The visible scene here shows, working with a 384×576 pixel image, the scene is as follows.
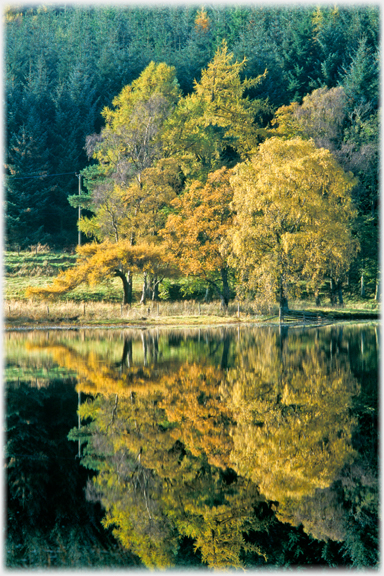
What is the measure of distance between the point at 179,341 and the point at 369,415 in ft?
56.4

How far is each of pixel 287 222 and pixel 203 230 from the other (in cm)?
641

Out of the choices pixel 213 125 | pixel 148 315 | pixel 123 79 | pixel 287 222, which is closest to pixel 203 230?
pixel 287 222

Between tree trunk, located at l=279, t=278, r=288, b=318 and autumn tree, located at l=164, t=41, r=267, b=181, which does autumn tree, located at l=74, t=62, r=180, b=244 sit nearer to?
autumn tree, located at l=164, t=41, r=267, b=181

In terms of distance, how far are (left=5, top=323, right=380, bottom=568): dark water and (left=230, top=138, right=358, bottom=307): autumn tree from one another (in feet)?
71.2

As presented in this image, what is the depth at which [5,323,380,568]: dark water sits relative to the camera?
8.16m

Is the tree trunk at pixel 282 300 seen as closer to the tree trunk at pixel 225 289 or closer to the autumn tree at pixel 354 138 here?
the tree trunk at pixel 225 289

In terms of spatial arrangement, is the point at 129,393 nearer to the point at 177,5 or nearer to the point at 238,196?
the point at 238,196

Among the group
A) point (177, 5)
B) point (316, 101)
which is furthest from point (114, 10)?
point (316, 101)

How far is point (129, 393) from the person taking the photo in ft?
55.1

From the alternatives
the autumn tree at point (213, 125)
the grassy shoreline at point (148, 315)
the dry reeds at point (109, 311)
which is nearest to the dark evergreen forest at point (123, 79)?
the autumn tree at point (213, 125)

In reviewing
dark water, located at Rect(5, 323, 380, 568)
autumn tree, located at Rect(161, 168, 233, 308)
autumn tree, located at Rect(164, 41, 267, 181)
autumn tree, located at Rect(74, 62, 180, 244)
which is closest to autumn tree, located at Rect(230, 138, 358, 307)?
autumn tree, located at Rect(161, 168, 233, 308)

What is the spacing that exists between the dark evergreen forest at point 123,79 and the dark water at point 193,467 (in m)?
40.8

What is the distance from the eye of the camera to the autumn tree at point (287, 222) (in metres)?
42.0

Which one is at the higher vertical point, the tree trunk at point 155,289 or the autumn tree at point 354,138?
the autumn tree at point 354,138
